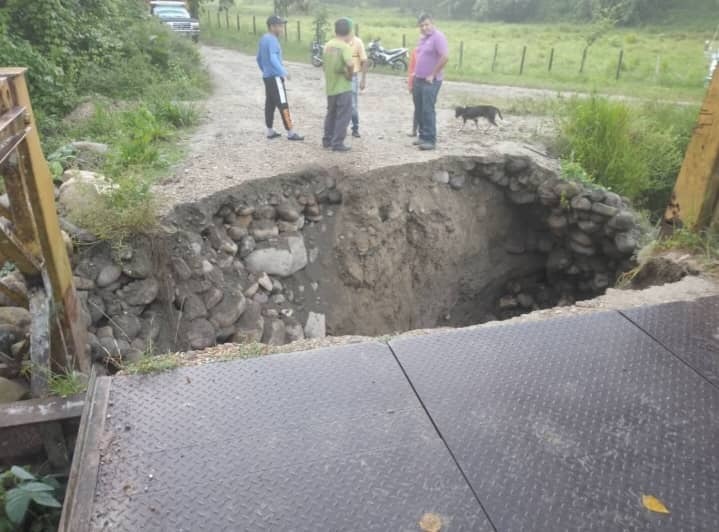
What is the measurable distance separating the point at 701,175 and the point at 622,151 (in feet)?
11.5

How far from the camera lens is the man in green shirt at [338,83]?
7270 millimetres

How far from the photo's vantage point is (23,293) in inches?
165

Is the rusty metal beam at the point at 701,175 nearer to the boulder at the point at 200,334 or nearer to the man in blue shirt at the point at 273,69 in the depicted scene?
the boulder at the point at 200,334

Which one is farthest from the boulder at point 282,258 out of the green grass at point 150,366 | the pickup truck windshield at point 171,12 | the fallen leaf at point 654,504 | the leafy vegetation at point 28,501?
the pickup truck windshield at point 171,12

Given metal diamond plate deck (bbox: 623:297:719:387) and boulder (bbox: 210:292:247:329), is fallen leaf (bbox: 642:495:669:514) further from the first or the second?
boulder (bbox: 210:292:247:329)

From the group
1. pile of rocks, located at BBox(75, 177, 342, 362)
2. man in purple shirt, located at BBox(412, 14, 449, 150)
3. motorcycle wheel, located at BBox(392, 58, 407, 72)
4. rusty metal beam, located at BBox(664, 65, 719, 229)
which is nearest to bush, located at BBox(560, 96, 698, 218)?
man in purple shirt, located at BBox(412, 14, 449, 150)

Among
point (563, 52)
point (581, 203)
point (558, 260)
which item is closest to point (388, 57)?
point (563, 52)

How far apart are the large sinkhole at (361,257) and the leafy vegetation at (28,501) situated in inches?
70.4

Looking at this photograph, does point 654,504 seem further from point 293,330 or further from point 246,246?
point 246,246

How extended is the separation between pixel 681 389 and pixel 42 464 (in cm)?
364

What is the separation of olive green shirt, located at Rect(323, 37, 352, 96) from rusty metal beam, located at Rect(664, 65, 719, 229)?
420 cm

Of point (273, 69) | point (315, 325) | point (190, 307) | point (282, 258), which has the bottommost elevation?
point (315, 325)

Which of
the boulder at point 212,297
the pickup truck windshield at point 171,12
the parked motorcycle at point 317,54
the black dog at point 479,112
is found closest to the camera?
the boulder at point 212,297

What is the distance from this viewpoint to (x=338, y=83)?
7.47 metres
